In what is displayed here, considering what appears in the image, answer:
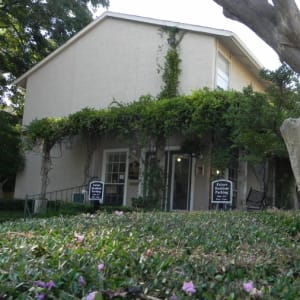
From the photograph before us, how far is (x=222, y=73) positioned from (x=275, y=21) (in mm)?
10113

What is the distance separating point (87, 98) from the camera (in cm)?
1675

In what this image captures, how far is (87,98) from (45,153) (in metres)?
2.45

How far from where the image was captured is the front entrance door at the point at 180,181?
14.1 metres

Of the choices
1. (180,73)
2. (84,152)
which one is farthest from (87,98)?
(180,73)

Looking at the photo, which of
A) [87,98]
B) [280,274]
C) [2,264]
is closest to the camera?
[2,264]

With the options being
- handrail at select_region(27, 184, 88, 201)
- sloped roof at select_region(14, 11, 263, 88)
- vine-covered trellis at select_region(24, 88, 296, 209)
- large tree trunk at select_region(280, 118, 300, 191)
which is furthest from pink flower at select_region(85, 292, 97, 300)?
handrail at select_region(27, 184, 88, 201)

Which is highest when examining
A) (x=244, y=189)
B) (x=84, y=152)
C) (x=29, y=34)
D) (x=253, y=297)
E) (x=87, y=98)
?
(x=29, y=34)

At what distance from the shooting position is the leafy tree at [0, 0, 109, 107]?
2247 centimetres

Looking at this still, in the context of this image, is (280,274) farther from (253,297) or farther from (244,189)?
(244,189)

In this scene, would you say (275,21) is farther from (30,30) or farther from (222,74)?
(30,30)

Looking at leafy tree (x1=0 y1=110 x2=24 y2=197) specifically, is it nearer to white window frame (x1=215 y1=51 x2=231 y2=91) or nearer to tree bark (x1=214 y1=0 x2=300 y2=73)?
white window frame (x1=215 y1=51 x2=231 y2=91)

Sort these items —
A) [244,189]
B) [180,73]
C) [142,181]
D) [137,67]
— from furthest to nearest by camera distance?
[137,67]
[180,73]
[142,181]
[244,189]

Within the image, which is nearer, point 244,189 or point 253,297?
point 253,297

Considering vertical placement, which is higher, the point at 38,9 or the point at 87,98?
the point at 38,9
